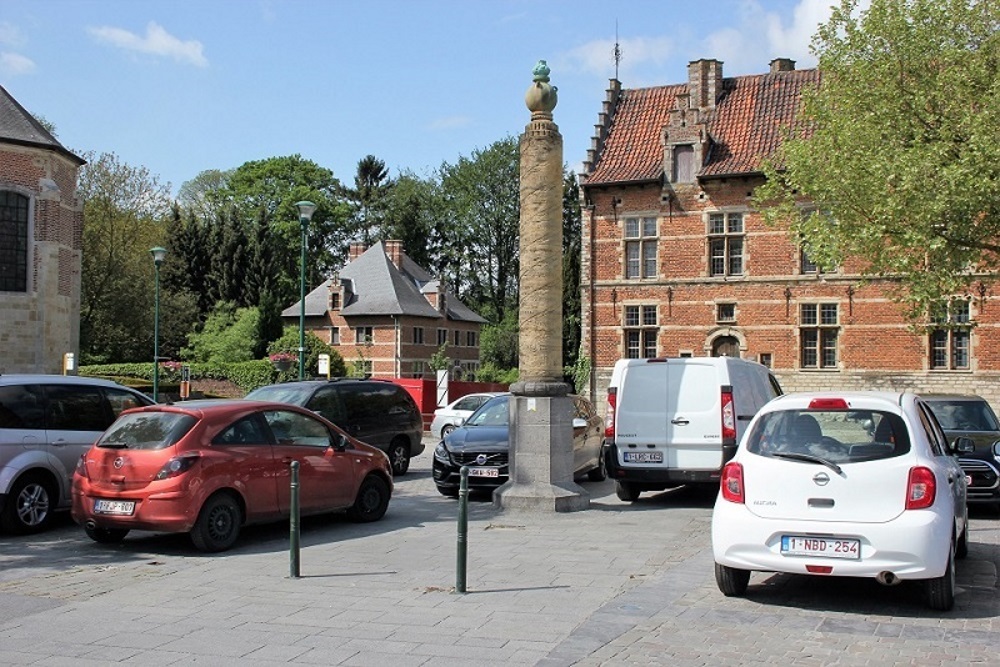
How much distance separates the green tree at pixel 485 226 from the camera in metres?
79.9

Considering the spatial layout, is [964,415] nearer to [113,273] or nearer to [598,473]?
[598,473]

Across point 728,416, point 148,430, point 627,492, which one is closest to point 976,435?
point 728,416

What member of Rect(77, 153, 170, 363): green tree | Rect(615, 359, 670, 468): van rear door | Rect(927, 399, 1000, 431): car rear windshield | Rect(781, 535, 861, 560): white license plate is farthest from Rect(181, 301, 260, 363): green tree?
Rect(781, 535, 861, 560): white license plate

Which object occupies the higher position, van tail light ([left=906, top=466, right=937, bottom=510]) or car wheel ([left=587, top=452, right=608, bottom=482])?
Result: van tail light ([left=906, top=466, right=937, bottom=510])

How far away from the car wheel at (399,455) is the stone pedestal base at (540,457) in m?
5.48

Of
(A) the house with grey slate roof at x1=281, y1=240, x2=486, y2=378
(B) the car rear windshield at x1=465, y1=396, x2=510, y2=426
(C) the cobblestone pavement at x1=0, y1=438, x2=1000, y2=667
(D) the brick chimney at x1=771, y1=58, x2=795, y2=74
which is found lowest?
(C) the cobblestone pavement at x1=0, y1=438, x2=1000, y2=667

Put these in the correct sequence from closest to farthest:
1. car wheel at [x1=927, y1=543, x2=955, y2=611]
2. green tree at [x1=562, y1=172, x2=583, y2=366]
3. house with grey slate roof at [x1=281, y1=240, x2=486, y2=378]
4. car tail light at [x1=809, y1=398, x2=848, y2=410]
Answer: car wheel at [x1=927, y1=543, x2=955, y2=611]
car tail light at [x1=809, y1=398, x2=848, y2=410]
house with grey slate roof at [x1=281, y1=240, x2=486, y2=378]
green tree at [x1=562, y1=172, x2=583, y2=366]

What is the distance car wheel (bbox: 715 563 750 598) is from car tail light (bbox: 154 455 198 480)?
17.3 ft

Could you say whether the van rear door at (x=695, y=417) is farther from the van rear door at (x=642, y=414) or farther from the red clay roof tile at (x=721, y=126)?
the red clay roof tile at (x=721, y=126)

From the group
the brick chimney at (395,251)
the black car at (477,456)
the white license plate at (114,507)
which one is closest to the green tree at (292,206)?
the brick chimney at (395,251)

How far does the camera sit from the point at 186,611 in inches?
302

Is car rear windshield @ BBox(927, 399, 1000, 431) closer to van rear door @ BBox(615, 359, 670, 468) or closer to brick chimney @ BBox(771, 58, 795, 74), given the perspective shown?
van rear door @ BBox(615, 359, 670, 468)

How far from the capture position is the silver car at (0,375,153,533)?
11.6m

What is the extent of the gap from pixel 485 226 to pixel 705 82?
38981mm
